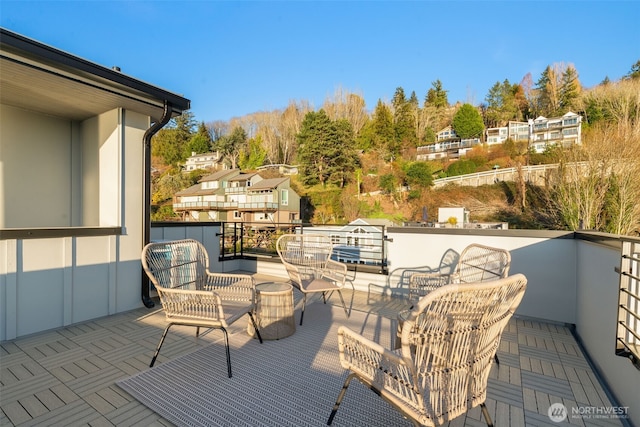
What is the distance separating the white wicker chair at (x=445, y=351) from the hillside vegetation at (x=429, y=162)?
9.12m

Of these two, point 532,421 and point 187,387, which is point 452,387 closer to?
point 532,421

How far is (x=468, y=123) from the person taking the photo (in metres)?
28.9

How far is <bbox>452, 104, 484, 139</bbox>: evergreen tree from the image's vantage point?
94.5 feet

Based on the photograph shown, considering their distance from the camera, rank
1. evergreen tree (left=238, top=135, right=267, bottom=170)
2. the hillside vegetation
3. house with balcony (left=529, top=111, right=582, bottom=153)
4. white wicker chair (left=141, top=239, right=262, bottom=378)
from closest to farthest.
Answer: white wicker chair (left=141, top=239, right=262, bottom=378) → the hillside vegetation → house with balcony (left=529, top=111, right=582, bottom=153) → evergreen tree (left=238, top=135, right=267, bottom=170)

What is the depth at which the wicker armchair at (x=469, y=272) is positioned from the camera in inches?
101

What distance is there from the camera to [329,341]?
102 inches

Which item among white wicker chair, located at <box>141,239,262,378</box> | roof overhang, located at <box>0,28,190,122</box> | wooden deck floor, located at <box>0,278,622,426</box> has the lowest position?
wooden deck floor, located at <box>0,278,622,426</box>

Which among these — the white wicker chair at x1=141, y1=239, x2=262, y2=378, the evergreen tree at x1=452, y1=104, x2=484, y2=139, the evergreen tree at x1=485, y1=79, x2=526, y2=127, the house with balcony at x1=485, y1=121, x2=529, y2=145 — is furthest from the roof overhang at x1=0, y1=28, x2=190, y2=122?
the evergreen tree at x1=485, y1=79, x2=526, y2=127

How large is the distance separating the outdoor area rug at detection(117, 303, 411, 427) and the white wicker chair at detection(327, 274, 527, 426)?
499 millimetres

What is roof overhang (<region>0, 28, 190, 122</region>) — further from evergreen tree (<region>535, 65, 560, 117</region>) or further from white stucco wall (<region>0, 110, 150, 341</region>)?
evergreen tree (<region>535, 65, 560, 117</region>)

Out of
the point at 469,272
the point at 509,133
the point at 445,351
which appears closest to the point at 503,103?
the point at 509,133

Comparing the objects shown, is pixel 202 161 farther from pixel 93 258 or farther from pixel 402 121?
pixel 93 258

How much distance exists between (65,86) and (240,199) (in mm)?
23450

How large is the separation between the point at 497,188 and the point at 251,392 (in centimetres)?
1995
